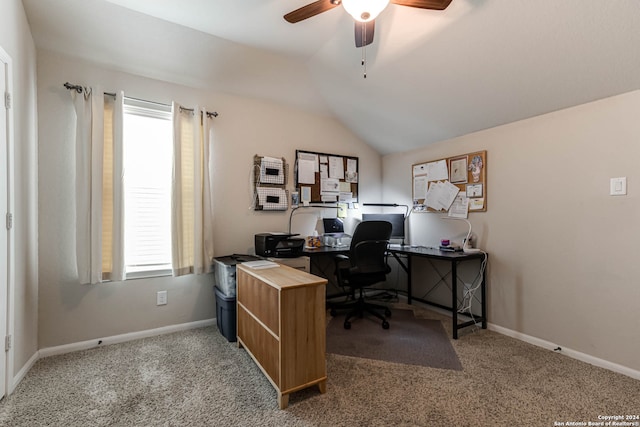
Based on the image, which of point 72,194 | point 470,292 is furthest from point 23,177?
point 470,292

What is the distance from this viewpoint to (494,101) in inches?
98.7

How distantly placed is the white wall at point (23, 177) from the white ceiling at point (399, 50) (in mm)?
307

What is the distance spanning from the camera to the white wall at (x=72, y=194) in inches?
90.4

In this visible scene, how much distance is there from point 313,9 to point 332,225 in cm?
239

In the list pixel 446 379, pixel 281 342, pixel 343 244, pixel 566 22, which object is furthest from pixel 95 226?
pixel 566 22

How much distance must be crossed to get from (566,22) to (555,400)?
2263mm

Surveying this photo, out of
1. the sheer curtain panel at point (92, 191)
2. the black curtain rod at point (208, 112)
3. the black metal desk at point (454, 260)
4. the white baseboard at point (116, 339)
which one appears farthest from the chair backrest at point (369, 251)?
the sheer curtain panel at point (92, 191)

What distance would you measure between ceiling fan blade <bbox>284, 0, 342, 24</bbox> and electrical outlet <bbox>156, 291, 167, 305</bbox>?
98.3 inches

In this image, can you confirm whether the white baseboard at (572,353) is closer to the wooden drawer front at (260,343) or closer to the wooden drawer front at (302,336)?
the wooden drawer front at (302,336)

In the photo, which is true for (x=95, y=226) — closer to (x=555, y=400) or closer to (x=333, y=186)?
(x=333, y=186)

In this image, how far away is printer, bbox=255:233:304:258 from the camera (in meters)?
2.86

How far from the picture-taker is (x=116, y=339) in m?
2.52

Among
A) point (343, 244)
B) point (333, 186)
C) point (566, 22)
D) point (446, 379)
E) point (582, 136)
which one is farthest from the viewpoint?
point (333, 186)

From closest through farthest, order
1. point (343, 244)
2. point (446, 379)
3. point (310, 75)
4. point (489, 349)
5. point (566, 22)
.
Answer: point (566, 22) < point (446, 379) < point (489, 349) < point (310, 75) < point (343, 244)
